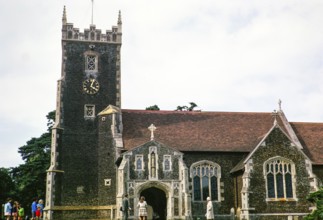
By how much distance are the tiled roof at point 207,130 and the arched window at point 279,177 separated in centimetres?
266

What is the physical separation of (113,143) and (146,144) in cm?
361

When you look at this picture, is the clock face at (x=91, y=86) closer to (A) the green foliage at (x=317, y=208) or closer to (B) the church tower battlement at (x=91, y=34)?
(B) the church tower battlement at (x=91, y=34)

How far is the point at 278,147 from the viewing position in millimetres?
33500

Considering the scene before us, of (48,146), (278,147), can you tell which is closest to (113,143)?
(278,147)

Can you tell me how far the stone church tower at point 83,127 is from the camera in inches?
1355

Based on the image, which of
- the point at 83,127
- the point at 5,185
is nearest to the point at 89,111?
the point at 83,127

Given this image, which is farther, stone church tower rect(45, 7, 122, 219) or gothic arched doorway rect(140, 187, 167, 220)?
gothic arched doorway rect(140, 187, 167, 220)

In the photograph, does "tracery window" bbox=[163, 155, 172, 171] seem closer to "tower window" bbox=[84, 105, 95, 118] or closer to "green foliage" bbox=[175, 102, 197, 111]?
"tower window" bbox=[84, 105, 95, 118]

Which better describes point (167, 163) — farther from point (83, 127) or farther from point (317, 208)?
point (317, 208)

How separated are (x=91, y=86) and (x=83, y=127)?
351 centimetres

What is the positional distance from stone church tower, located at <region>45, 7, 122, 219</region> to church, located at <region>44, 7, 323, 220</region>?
0.08 metres

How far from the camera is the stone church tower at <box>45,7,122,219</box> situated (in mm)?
34406

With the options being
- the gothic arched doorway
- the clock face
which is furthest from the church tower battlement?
the gothic arched doorway

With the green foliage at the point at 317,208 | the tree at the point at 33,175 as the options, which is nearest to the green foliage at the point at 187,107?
the tree at the point at 33,175
